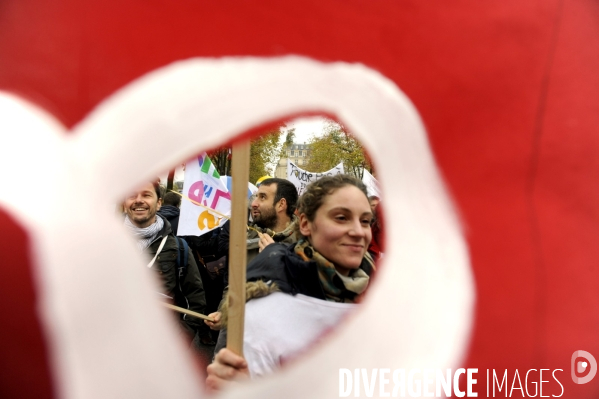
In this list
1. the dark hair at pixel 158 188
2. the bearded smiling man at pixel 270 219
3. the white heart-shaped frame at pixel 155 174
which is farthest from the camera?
the bearded smiling man at pixel 270 219

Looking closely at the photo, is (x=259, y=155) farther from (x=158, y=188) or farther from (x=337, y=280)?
(x=337, y=280)

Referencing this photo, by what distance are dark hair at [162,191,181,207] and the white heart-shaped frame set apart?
190 mm

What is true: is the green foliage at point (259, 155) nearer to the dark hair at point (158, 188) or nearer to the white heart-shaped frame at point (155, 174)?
the white heart-shaped frame at point (155, 174)

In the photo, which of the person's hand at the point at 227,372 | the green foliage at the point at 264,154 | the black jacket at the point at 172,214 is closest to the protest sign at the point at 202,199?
the black jacket at the point at 172,214

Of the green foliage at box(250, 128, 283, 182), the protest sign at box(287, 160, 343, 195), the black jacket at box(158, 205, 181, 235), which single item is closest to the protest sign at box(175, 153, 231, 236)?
the black jacket at box(158, 205, 181, 235)

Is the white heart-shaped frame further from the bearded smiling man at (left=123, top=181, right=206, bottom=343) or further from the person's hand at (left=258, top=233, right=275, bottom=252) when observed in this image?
the person's hand at (left=258, top=233, right=275, bottom=252)

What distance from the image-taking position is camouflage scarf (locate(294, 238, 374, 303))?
1.75 metres

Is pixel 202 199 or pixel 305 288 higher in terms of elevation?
pixel 202 199

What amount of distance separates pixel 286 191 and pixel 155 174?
467 mm

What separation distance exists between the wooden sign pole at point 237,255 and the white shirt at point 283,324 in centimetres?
4

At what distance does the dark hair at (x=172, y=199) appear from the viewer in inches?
75.3

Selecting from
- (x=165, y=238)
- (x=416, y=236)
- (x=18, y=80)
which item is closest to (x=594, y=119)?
(x=416, y=236)

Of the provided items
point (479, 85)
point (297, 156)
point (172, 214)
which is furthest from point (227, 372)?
point (479, 85)

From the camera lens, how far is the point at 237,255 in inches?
67.7
